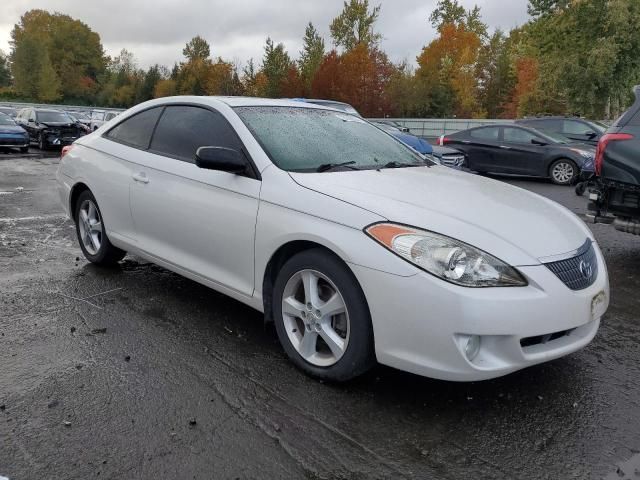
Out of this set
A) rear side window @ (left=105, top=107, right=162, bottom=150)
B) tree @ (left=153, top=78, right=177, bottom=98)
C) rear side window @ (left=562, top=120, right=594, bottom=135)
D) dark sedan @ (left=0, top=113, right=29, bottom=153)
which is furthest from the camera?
tree @ (left=153, top=78, right=177, bottom=98)

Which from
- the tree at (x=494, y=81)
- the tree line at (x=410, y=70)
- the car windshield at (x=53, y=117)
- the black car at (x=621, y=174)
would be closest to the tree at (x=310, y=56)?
the tree line at (x=410, y=70)

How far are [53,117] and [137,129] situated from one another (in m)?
19.8

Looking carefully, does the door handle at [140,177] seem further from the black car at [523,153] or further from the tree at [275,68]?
the tree at [275,68]

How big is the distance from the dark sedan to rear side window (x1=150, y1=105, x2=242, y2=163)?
1781 cm

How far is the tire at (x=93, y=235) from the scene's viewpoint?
5141 mm

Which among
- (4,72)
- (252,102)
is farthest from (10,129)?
(4,72)

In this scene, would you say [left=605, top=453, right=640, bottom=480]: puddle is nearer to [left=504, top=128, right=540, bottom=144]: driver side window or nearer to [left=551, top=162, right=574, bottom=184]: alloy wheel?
[left=551, top=162, right=574, bottom=184]: alloy wheel

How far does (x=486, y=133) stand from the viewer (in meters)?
14.3

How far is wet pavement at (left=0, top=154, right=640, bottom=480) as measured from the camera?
8.22 feet

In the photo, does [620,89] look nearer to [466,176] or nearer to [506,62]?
[506,62]

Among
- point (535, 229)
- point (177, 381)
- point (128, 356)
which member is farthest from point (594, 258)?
point (128, 356)

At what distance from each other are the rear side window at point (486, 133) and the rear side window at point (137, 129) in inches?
432

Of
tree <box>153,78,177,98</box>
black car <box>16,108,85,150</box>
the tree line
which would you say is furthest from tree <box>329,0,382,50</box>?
black car <box>16,108,85,150</box>

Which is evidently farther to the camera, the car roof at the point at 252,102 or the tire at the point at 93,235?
the tire at the point at 93,235
